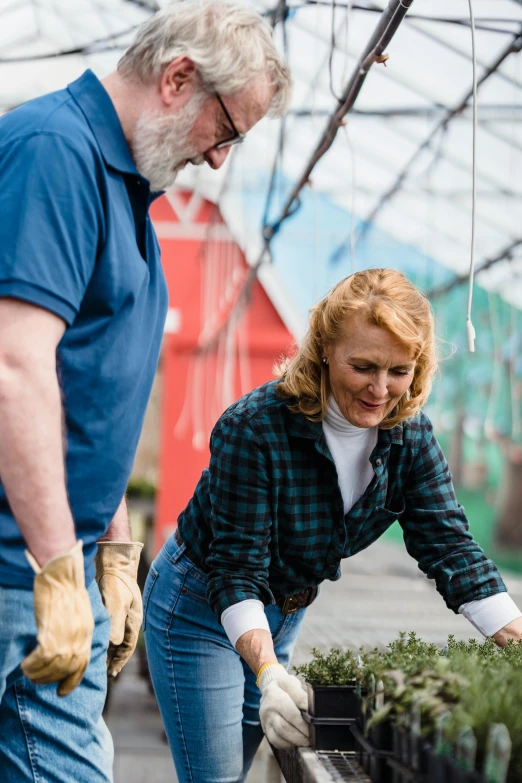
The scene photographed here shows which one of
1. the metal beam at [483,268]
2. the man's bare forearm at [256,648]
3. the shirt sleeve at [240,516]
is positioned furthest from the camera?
Answer: the metal beam at [483,268]

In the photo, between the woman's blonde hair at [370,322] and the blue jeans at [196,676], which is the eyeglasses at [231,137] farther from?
the blue jeans at [196,676]

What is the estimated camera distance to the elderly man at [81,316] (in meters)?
1.21

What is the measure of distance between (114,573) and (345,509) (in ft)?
1.47

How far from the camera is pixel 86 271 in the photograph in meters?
1.28

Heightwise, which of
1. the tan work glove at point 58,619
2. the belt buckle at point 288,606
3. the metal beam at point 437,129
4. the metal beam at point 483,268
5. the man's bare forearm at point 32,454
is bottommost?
the belt buckle at point 288,606

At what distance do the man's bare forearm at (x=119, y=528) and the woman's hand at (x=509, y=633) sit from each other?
71 cm

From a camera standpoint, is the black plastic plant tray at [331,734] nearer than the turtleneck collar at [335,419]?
Yes

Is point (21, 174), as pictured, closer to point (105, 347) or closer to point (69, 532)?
point (105, 347)

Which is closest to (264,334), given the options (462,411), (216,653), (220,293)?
(220,293)

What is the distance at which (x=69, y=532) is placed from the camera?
1.25m

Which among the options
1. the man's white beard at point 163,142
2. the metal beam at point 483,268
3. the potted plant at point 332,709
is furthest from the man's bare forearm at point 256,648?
the metal beam at point 483,268

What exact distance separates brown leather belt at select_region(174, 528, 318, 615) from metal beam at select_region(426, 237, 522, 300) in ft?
14.6

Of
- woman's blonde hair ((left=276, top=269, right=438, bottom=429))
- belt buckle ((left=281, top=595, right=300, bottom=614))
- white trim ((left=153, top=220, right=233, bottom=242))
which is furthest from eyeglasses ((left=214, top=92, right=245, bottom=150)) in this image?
white trim ((left=153, top=220, right=233, bottom=242))

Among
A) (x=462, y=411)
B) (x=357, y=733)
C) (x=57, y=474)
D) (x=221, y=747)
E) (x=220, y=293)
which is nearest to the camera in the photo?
(x=57, y=474)
